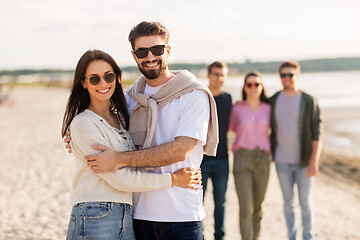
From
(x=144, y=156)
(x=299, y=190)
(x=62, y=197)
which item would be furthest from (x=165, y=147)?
(x=62, y=197)

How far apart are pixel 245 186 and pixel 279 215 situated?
2671 mm

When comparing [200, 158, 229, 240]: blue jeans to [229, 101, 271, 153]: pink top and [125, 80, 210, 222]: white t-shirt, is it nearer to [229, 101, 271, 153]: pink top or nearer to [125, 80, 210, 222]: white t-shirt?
[229, 101, 271, 153]: pink top

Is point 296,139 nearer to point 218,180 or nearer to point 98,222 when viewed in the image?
point 218,180

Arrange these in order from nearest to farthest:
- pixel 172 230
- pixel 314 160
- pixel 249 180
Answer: pixel 172 230 < pixel 249 180 < pixel 314 160

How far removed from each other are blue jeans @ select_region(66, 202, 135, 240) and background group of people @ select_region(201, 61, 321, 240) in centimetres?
197

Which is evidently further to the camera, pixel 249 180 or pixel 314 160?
pixel 314 160

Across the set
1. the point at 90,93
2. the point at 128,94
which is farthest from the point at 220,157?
the point at 90,93

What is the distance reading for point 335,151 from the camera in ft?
39.3

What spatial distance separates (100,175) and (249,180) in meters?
2.29

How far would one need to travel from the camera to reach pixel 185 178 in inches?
98.8

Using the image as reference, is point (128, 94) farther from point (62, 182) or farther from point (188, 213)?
point (62, 182)

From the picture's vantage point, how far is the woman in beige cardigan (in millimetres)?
2365

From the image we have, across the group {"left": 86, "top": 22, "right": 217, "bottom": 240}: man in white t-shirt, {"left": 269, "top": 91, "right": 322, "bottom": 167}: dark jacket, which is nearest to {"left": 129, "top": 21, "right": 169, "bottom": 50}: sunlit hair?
{"left": 86, "top": 22, "right": 217, "bottom": 240}: man in white t-shirt

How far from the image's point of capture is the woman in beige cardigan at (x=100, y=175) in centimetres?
237
